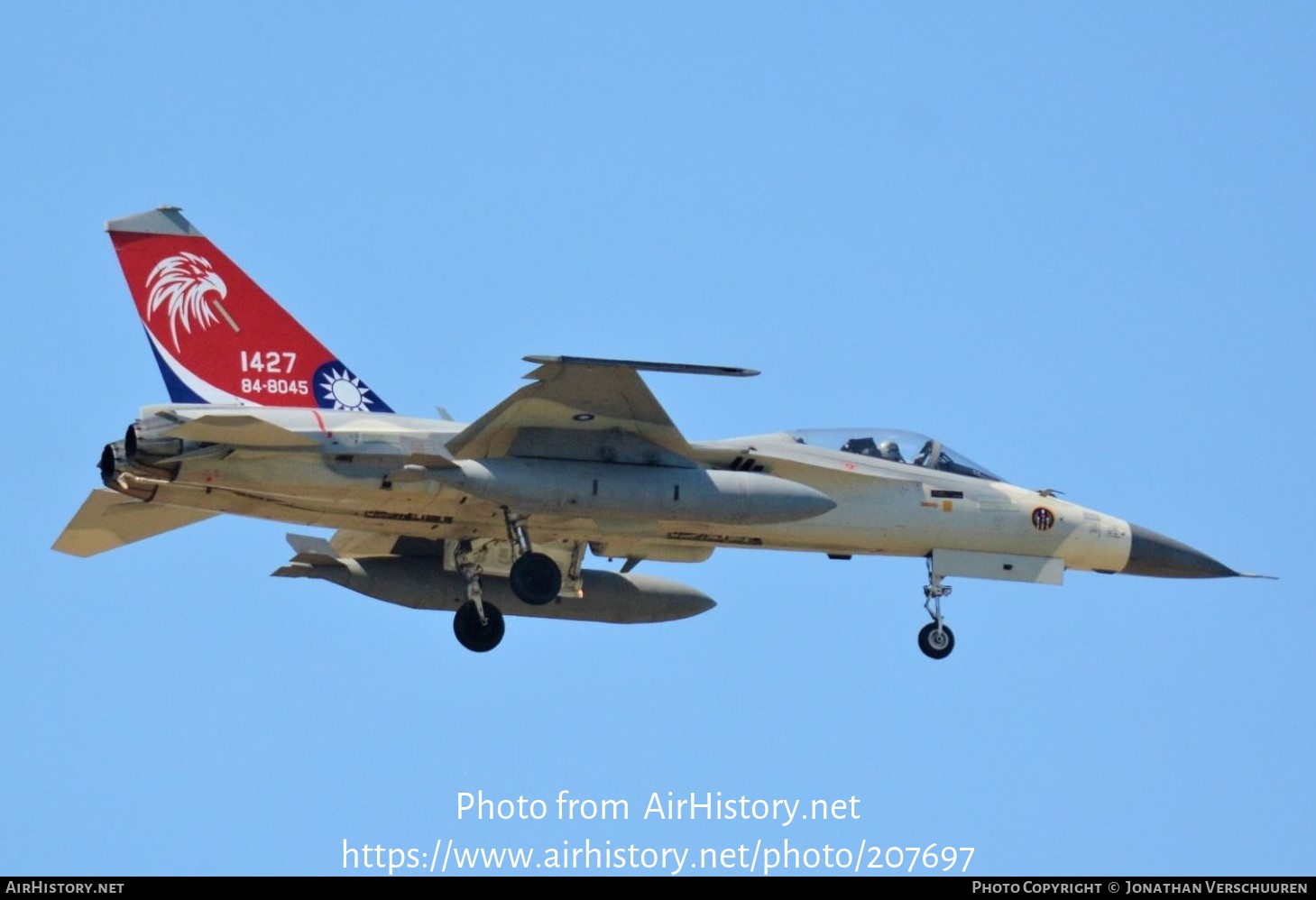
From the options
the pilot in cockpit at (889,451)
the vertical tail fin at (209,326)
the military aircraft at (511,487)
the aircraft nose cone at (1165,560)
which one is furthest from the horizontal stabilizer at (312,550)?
the aircraft nose cone at (1165,560)

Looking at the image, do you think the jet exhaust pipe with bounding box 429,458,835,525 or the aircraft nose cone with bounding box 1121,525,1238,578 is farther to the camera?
the aircraft nose cone with bounding box 1121,525,1238,578

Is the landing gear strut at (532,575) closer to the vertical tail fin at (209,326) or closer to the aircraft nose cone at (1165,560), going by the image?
the vertical tail fin at (209,326)

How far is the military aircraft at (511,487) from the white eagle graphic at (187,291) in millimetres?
18

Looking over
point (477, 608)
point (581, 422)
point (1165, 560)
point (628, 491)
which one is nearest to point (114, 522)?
point (477, 608)

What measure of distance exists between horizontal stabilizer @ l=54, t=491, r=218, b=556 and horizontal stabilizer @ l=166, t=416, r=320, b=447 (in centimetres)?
187

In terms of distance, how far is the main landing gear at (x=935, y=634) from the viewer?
23.0m

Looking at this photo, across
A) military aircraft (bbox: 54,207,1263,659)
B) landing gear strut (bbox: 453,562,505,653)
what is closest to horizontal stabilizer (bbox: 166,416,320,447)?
military aircraft (bbox: 54,207,1263,659)

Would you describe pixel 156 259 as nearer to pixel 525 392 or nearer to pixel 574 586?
pixel 525 392

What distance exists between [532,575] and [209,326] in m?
4.04

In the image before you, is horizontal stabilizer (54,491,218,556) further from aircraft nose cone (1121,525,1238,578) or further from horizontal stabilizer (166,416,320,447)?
aircraft nose cone (1121,525,1238,578)

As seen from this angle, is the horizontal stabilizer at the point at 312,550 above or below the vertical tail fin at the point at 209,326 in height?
below

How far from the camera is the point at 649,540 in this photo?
75.7 feet

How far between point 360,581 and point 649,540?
3.11 metres

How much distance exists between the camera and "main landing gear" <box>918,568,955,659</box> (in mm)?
23031
